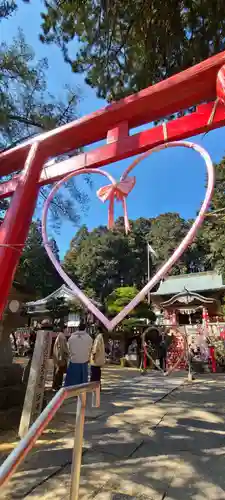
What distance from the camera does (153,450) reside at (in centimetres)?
421

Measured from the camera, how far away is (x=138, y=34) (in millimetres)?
5715

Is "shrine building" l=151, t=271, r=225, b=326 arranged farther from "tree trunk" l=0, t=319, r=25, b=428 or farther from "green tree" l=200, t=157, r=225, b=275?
"tree trunk" l=0, t=319, r=25, b=428

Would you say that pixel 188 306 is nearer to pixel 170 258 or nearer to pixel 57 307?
pixel 57 307

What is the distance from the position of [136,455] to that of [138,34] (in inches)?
252

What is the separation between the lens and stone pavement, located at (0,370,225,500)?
3.14 metres

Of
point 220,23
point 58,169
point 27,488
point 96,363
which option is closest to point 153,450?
point 27,488

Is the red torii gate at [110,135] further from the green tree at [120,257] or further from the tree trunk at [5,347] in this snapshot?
the green tree at [120,257]

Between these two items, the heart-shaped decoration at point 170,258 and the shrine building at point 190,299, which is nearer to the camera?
the heart-shaped decoration at point 170,258

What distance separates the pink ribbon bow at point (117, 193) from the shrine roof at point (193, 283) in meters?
18.8

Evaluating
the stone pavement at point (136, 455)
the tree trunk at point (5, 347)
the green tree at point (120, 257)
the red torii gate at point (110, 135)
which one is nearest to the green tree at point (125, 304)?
the tree trunk at point (5, 347)

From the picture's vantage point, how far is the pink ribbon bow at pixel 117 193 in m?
2.57

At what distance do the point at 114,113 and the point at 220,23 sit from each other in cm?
386

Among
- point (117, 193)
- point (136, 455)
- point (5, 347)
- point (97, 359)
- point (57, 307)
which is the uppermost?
point (57, 307)

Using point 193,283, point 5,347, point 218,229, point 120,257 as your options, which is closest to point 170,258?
point 5,347
